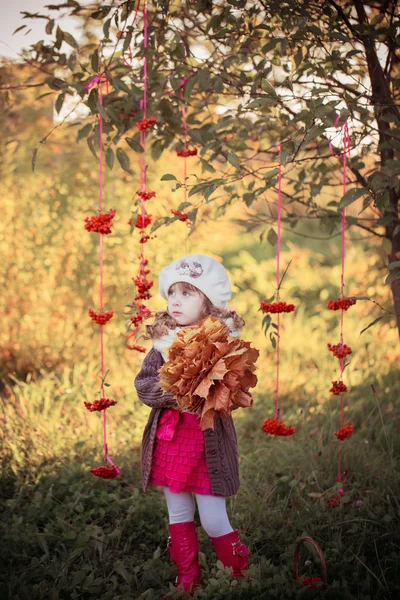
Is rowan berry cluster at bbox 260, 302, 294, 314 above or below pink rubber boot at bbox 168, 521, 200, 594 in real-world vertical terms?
above

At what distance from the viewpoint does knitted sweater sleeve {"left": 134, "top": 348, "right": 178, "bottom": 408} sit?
7.13ft

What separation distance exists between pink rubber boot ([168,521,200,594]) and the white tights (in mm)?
32

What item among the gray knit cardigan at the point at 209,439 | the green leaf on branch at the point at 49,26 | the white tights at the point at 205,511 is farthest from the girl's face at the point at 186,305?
the green leaf on branch at the point at 49,26

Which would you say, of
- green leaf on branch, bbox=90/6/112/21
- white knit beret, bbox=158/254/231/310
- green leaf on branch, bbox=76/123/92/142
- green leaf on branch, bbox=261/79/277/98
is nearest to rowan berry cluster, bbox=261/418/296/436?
white knit beret, bbox=158/254/231/310

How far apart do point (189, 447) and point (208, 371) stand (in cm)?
42

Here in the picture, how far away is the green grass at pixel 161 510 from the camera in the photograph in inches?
90.1

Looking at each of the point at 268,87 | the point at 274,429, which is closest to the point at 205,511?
the point at 274,429

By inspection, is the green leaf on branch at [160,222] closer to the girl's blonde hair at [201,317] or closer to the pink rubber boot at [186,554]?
the girl's blonde hair at [201,317]

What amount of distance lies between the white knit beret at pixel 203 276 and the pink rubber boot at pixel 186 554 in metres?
0.81

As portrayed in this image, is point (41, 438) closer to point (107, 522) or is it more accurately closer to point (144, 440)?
point (107, 522)

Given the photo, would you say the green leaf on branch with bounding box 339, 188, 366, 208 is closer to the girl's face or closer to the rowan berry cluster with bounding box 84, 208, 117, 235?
the girl's face

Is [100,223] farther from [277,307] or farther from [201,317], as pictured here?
[277,307]

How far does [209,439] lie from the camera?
2188mm

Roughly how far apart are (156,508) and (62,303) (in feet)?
6.85
